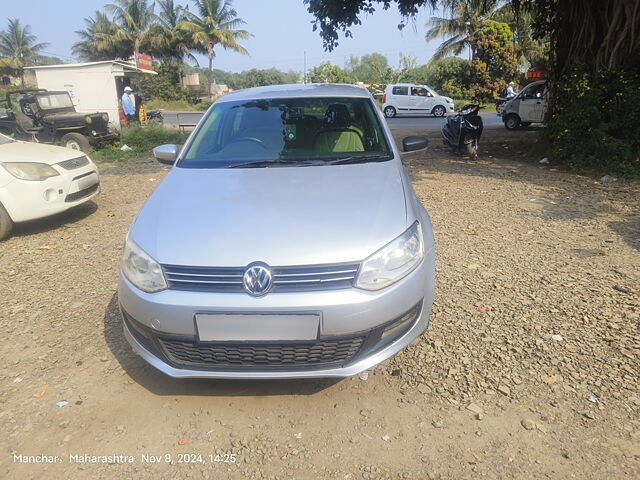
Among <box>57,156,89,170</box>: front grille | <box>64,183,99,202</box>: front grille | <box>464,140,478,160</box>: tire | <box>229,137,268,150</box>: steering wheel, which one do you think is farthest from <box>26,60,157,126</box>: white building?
<box>229,137,268,150</box>: steering wheel

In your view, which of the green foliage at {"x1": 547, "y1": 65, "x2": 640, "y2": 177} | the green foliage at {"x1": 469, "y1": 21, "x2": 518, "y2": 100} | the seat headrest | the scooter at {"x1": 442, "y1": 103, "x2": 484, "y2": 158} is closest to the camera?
the seat headrest

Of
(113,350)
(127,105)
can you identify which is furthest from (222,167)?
(127,105)

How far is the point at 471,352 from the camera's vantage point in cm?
287

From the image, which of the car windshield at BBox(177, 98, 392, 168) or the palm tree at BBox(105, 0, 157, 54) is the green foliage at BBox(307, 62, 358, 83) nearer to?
the palm tree at BBox(105, 0, 157, 54)

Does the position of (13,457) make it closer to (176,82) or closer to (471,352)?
(471,352)

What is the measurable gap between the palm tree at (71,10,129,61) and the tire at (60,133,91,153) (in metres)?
39.1

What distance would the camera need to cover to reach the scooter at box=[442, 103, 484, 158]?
9492 millimetres

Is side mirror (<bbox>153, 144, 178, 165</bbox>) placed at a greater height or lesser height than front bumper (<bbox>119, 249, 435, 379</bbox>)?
greater

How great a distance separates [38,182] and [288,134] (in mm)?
3427

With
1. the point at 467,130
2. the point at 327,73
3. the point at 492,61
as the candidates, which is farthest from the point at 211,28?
the point at 467,130

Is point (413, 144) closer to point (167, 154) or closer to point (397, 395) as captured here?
point (167, 154)

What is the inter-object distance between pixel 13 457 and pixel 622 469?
273 cm

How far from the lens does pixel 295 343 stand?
2191 mm

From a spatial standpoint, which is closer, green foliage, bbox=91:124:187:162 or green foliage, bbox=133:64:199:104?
green foliage, bbox=91:124:187:162
